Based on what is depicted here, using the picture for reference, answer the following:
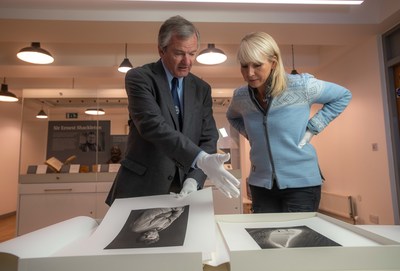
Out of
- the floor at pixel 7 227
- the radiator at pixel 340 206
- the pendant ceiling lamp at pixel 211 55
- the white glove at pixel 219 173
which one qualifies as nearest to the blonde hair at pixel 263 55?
the white glove at pixel 219 173

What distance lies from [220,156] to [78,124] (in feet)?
10.2

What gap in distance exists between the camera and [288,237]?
462 mm

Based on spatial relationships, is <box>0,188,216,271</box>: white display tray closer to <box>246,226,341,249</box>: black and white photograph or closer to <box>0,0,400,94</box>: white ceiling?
<box>246,226,341,249</box>: black and white photograph

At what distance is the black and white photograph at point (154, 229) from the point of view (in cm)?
42

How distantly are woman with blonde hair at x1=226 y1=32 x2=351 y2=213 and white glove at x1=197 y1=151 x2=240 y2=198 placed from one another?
0.91 feet

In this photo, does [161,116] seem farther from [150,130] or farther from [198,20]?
[198,20]

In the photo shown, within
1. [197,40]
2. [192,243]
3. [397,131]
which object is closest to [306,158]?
[197,40]

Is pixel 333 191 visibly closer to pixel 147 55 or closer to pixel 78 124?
pixel 147 55

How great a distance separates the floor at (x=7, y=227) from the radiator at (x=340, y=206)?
4.47 metres

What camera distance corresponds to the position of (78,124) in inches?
133

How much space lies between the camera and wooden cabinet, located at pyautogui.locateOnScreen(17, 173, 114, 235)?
3088 millimetres

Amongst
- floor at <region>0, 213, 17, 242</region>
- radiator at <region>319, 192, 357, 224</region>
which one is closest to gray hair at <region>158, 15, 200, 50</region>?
radiator at <region>319, 192, 357, 224</region>

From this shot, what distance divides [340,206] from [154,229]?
161 inches

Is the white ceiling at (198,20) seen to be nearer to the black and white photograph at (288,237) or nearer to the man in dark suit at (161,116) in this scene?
the man in dark suit at (161,116)
